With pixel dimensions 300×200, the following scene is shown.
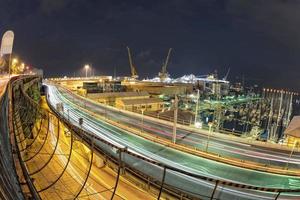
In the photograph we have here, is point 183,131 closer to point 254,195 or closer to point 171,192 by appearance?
point 254,195

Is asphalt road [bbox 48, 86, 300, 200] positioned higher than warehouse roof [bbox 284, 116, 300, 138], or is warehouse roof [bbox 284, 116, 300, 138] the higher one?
warehouse roof [bbox 284, 116, 300, 138]

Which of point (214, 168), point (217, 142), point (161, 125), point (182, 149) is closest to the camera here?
point (214, 168)

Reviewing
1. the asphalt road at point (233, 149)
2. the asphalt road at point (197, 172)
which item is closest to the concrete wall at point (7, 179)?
the asphalt road at point (197, 172)

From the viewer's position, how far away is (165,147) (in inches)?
704

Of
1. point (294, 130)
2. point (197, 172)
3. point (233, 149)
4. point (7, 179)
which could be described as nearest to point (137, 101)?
point (294, 130)

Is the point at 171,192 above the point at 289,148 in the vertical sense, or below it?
above

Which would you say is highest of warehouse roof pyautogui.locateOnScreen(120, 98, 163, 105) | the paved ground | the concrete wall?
the concrete wall

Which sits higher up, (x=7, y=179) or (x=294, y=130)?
(x=7, y=179)

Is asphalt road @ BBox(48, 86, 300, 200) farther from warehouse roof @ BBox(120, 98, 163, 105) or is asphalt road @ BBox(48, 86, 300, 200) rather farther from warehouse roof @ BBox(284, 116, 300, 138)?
warehouse roof @ BBox(120, 98, 163, 105)

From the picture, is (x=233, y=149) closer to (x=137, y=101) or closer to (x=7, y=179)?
(x=7, y=179)

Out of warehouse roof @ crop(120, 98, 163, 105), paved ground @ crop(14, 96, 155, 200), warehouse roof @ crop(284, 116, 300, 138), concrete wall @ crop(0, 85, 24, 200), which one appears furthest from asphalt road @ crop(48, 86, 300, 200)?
warehouse roof @ crop(120, 98, 163, 105)

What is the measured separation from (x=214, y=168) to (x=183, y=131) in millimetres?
9030

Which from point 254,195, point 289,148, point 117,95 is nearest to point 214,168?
point 254,195

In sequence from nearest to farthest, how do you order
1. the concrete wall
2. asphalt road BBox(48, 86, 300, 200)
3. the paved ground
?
the concrete wall, the paved ground, asphalt road BBox(48, 86, 300, 200)
